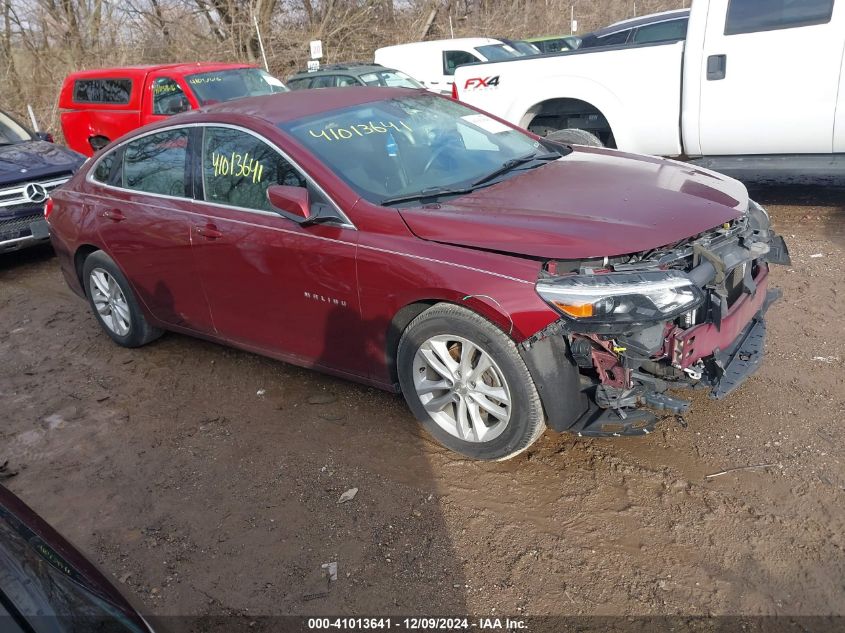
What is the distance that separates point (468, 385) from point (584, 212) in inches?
38.2

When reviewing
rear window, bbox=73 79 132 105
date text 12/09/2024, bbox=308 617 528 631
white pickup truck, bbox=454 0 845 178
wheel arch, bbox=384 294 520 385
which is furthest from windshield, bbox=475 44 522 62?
date text 12/09/2024, bbox=308 617 528 631

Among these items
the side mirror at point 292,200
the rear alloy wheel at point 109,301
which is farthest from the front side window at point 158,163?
the side mirror at point 292,200

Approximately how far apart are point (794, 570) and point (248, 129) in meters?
3.42

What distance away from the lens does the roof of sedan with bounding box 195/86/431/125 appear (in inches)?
165

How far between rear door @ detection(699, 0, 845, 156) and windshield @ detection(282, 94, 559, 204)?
2.68 metres

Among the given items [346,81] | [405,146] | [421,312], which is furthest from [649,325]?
[346,81]

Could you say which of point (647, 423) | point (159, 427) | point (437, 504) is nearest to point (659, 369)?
point (647, 423)

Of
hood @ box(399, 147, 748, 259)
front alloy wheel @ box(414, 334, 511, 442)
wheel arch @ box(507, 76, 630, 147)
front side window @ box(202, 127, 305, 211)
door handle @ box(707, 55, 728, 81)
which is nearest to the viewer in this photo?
hood @ box(399, 147, 748, 259)

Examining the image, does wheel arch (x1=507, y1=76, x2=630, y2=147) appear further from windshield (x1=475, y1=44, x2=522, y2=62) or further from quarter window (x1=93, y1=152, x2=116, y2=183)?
windshield (x1=475, y1=44, x2=522, y2=62)

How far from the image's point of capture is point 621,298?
3.01 m

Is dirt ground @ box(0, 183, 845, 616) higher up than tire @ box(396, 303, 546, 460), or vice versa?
tire @ box(396, 303, 546, 460)

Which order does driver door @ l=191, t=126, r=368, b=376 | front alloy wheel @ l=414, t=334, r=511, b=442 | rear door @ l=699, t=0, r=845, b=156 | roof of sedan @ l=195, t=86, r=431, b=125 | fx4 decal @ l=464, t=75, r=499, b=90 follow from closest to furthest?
front alloy wheel @ l=414, t=334, r=511, b=442 → driver door @ l=191, t=126, r=368, b=376 → roof of sedan @ l=195, t=86, r=431, b=125 → rear door @ l=699, t=0, r=845, b=156 → fx4 decal @ l=464, t=75, r=499, b=90

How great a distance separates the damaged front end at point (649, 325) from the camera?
302 centimetres

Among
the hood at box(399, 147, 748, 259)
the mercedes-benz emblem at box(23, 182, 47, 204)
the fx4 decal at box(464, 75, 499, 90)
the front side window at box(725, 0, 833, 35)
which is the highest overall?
the front side window at box(725, 0, 833, 35)
